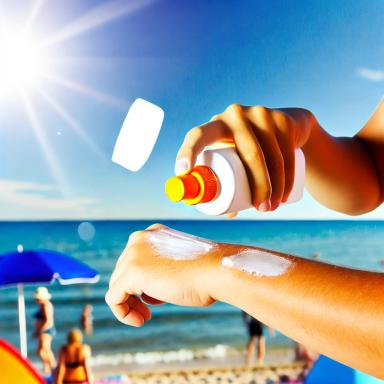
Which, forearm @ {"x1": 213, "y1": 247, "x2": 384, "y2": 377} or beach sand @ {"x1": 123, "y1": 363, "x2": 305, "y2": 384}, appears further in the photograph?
beach sand @ {"x1": 123, "y1": 363, "x2": 305, "y2": 384}

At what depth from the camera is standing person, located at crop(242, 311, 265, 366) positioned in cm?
596

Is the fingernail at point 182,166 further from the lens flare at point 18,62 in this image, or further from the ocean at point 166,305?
the lens flare at point 18,62

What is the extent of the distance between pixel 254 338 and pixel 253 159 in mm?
5881

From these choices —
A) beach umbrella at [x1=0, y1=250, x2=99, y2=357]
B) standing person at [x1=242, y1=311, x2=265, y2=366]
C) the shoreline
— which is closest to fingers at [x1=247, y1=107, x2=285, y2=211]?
beach umbrella at [x1=0, y1=250, x2=99, y2=357]

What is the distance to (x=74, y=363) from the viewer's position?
3.83 meters

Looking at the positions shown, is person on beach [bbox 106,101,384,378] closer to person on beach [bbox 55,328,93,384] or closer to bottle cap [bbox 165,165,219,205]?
bottle cap [bbox 165,165,219,205]

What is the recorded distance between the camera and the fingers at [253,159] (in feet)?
1.67

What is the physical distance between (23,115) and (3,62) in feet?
12.3

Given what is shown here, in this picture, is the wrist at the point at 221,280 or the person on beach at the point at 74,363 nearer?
the wrist at the point at 221,280

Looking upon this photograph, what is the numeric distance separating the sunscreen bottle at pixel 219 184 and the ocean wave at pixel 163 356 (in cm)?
700

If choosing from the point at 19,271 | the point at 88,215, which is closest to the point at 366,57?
the point at 88,215

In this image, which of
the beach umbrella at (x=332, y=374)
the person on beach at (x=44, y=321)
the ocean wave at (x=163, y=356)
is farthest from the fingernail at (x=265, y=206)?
the ocean wave at (x=163, y=356)

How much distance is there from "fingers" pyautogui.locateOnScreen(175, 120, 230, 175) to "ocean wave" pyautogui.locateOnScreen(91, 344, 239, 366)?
7010 millimetres

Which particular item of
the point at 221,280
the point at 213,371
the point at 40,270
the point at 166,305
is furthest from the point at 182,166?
the point at 166,305
